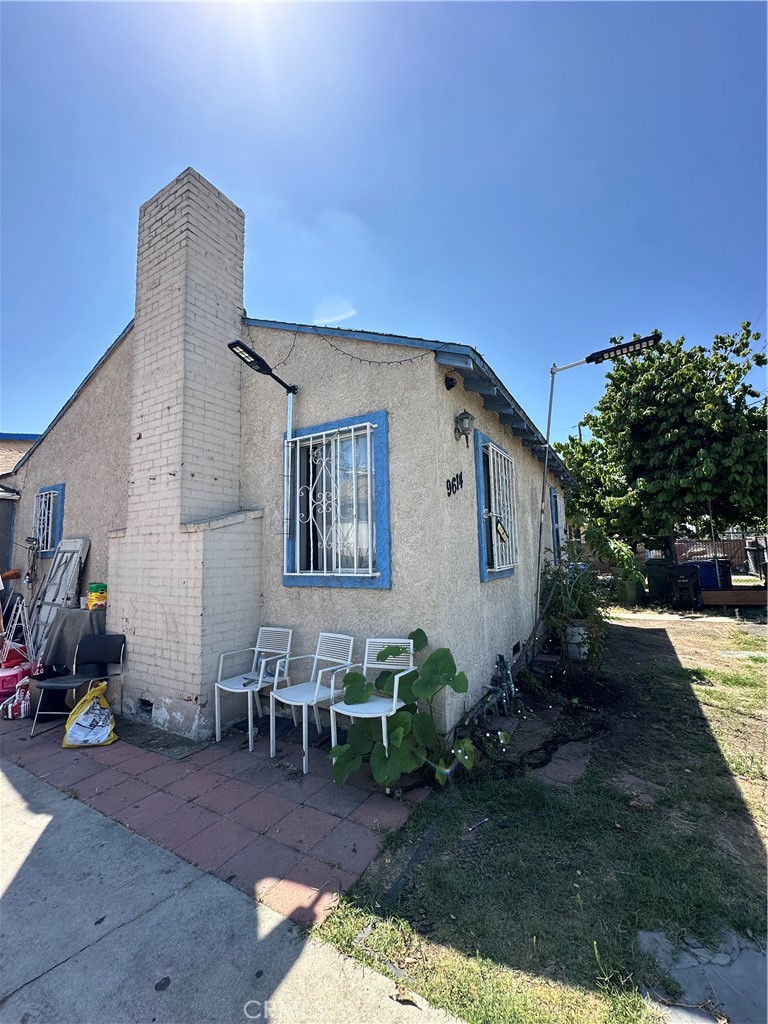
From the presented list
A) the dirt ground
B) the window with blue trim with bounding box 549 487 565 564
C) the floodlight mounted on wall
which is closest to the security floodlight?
the floodlight mounted on wall

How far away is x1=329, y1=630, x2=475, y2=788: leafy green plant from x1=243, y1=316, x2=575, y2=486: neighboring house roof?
2.61 meters

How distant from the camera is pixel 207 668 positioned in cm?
438

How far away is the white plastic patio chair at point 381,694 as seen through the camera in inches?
129

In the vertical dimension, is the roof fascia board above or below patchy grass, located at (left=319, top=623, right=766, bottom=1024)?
above

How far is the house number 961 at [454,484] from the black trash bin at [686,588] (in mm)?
11673

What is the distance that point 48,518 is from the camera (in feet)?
26.6

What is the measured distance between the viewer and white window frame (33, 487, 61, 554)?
25.8 ft

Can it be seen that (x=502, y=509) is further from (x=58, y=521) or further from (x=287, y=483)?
(x=58, y=521)

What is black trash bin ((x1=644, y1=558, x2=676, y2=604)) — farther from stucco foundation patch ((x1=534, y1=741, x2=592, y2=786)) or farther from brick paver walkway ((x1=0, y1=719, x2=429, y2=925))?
brick paver walkway ((x1=0, y1=719, x2=429, y2=925))

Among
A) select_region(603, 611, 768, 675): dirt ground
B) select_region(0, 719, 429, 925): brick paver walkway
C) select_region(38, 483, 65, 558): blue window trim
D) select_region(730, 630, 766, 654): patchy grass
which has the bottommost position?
select_region(603, 611, 768, 675): dirt ground

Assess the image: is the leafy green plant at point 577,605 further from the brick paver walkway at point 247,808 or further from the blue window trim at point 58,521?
the blue window trim at point 58,521

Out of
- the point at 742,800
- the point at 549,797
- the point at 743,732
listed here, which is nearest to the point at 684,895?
the point at 549,797

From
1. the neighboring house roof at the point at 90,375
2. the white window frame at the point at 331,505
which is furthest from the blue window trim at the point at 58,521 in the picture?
the white window frame at the point at 331,505

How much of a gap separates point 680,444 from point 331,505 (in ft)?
43.0
